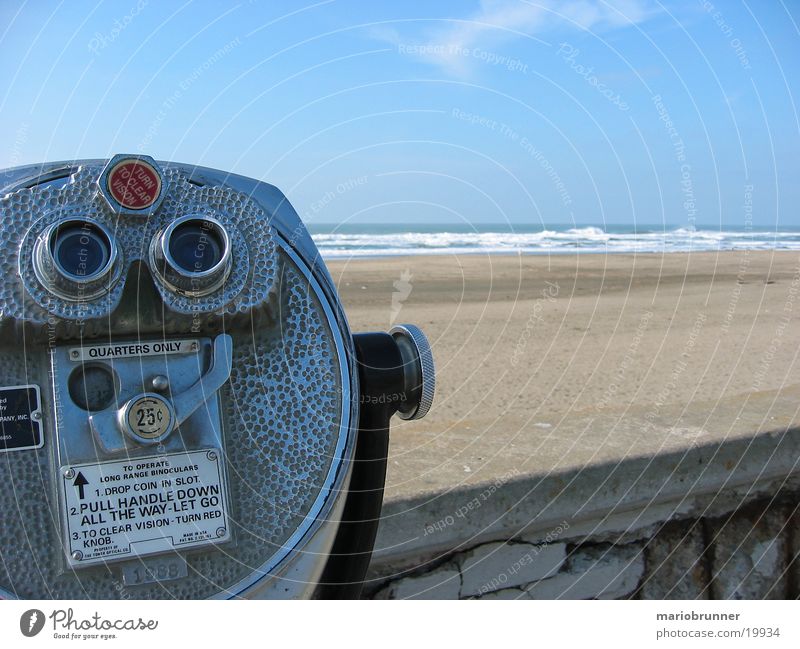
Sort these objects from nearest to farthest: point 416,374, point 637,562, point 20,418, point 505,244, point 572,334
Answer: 1. point 20,418
2. point 416,374
3. point 637,562
4. point 572,334
5. point 505,244

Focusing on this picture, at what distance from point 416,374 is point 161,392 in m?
0.46

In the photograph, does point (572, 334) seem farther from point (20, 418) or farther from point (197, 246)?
point (20, 418)

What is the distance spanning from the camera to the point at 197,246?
1.20 m

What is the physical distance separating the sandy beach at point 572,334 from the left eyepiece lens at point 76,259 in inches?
37.0

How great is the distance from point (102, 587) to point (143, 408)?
0.81 ft

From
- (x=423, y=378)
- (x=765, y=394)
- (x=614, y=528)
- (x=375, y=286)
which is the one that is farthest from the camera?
(x=375, y=286)

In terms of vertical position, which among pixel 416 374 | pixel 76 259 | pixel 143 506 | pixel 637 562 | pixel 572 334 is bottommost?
pixel 637 562

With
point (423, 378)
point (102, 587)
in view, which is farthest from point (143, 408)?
point (423, 378)

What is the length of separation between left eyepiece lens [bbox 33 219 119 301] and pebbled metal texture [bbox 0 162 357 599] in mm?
16

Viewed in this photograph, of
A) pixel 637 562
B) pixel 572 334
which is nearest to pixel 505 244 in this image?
pixel 572 334

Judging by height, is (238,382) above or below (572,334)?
above

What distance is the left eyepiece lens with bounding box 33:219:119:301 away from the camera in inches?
43.4

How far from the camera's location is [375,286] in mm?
11844

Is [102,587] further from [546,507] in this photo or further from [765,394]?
[765,394]
